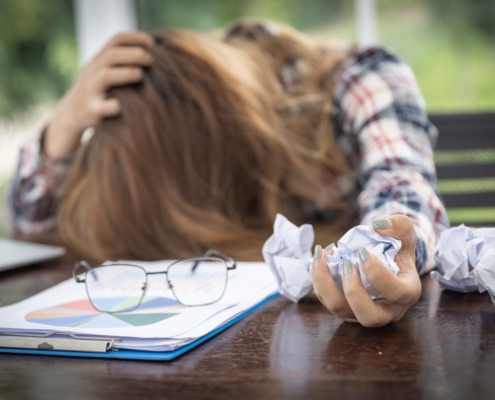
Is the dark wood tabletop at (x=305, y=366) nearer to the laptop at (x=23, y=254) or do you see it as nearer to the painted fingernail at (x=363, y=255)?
the painted fingernail at (x=363, y=255)

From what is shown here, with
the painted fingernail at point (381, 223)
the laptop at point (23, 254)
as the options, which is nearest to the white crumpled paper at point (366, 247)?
the painted fingernail at point (381, 223)

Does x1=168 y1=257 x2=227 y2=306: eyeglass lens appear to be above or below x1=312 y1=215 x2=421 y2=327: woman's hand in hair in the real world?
below

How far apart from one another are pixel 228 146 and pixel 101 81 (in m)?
0.23

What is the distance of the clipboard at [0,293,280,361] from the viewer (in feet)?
1.96

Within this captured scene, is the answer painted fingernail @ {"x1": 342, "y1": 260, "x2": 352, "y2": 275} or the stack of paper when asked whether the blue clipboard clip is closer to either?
the stack of paper

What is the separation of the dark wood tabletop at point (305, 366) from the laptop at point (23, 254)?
0.42 metres

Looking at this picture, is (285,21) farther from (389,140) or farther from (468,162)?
(389,140)

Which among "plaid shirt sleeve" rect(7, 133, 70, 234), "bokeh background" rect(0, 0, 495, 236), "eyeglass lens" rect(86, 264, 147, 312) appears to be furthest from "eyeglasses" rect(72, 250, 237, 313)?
"bokeh background" rect(0, 0, 495, 236)

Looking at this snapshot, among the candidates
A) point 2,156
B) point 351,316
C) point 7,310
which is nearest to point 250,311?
point 351,316

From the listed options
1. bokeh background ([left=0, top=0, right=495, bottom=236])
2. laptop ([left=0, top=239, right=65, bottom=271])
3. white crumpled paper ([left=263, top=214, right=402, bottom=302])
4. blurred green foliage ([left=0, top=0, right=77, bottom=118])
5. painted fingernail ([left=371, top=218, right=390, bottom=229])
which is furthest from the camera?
blurred green foliage ([left=0, top=0, right=77, bottom=118])

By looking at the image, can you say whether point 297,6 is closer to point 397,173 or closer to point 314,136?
point 314,136

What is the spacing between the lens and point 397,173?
101 cm

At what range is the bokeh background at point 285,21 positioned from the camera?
2.76 m

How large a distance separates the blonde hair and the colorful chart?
265 millimetres
